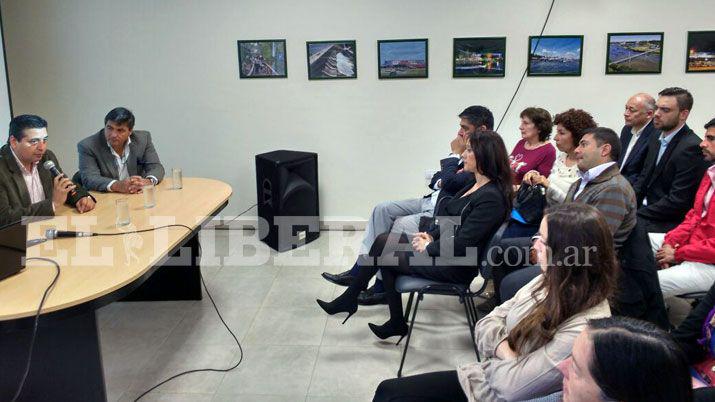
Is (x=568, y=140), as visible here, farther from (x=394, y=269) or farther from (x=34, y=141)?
(x=34, y=141)

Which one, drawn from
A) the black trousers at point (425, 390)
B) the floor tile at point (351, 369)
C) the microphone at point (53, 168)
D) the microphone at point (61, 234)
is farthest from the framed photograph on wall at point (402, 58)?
the black trousers at point (425, 390)

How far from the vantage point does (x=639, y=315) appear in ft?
8.37

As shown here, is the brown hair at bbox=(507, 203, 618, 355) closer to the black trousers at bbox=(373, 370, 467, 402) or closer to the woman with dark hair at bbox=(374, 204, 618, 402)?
the woman with dark hair at bbox=(374, 204, 618, 402)

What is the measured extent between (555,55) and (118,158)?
11.5 feet

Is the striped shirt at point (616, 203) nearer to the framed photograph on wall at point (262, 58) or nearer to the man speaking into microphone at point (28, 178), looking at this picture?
the man speaking into microphone at point (28, 178)

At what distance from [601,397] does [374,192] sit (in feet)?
13.1

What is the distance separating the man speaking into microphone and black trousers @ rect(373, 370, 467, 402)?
2.13 metres

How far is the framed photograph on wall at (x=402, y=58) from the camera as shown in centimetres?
464

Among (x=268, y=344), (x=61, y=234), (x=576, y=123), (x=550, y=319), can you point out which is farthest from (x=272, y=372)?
(x=576, y=123)

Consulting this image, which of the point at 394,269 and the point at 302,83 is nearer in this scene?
the point at 394,269

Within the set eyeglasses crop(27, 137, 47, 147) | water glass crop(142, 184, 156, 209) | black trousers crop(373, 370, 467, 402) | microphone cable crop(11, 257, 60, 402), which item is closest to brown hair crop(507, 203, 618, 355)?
black trousers crop(373, 370, 467, 402)

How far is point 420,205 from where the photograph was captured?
396 cm

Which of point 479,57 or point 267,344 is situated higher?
point 479,57

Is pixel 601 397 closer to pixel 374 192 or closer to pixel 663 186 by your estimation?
pixel 663 186
